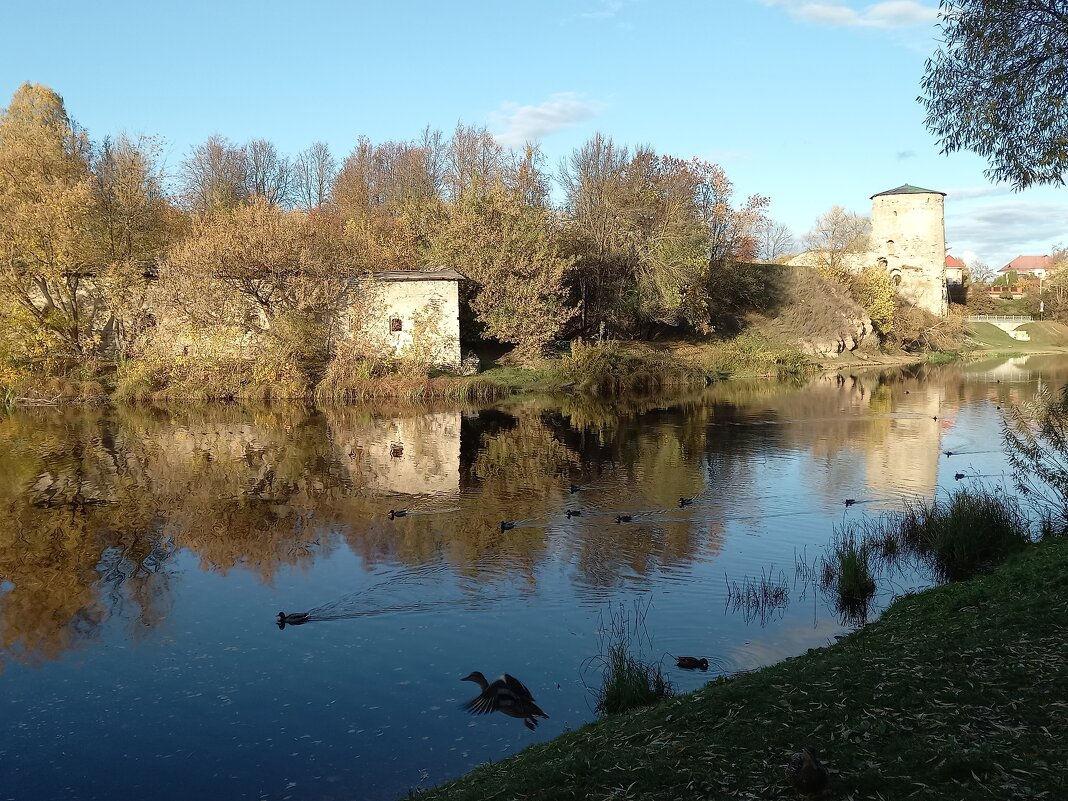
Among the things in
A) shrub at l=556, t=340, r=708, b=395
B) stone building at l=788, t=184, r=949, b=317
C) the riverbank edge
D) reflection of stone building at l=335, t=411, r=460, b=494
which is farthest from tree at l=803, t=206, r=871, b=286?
the riverbank edge

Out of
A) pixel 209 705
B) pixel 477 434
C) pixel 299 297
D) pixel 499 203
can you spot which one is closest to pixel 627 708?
pixel 209 705

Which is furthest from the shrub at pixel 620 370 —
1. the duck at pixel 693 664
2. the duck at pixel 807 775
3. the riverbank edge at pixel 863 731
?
the duck at pixel 807 775

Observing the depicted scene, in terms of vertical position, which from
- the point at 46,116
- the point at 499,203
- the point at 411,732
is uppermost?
the point at 46,116

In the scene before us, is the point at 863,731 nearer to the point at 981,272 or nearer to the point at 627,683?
the point at 627,683

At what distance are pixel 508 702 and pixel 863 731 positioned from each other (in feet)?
10.1

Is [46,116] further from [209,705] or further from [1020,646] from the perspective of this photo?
[1020,646]

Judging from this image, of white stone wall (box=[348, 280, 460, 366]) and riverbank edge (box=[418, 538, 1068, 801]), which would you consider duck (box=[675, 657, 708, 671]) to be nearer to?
riverbank edge (box=[418, 538, 1068, 801])

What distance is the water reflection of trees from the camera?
10.7m

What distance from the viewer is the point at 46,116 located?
128ft

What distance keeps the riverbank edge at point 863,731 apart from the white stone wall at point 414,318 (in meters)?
28.4

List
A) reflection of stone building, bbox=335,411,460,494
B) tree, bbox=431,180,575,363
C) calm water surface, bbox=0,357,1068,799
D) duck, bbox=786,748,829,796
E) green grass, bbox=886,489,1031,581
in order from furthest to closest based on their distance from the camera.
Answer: tree, bbox=431,180,575,363
reflection of stone building, bbox=335,411,460,494
green grass, bbox=886,489,1031,581
calm water surface, bbox=0,357,1068,799
duck, bbox=786,748,829,796

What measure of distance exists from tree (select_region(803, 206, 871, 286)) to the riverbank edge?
50.7m

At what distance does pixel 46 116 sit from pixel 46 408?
18469mm

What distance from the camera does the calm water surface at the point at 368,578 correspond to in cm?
648
